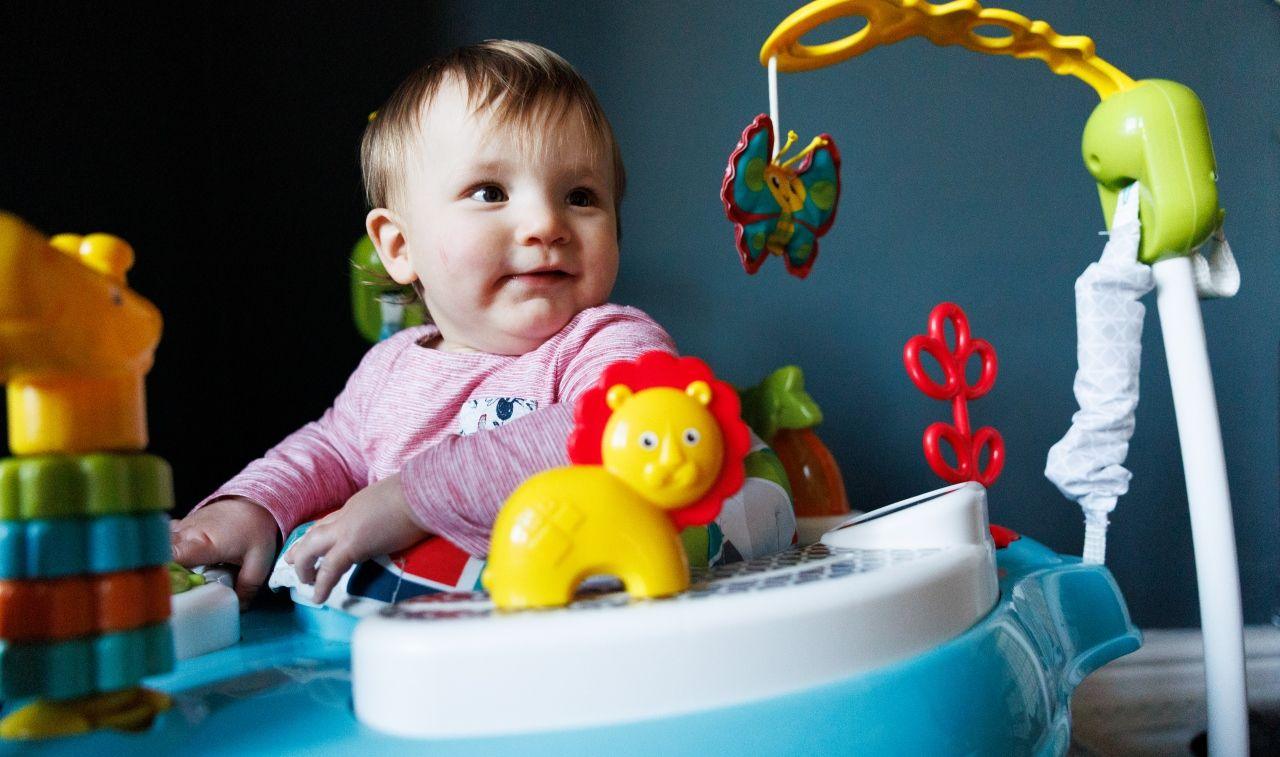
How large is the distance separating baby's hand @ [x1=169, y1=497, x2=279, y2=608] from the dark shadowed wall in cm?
41

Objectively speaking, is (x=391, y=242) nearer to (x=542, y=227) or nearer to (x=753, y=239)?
(x=542, y=227)

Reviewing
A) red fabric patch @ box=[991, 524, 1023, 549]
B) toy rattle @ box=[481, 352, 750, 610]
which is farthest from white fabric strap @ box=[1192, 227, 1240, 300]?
toy rattle @ box=[481, 352, 750, 610]

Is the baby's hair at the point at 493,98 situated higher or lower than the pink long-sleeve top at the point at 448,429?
higher

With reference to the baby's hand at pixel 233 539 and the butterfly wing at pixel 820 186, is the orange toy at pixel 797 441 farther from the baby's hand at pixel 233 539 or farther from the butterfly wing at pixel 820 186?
the baby's hand at pixel 233 539

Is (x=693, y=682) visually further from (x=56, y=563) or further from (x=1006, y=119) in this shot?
(x=1006, y=119)

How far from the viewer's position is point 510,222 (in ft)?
2.54

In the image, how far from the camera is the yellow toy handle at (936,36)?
785 mm

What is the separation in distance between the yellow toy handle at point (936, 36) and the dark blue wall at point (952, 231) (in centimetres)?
35

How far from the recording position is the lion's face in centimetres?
46

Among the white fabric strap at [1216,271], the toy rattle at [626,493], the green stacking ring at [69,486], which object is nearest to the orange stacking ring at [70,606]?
the green stacking ring at [69,486]

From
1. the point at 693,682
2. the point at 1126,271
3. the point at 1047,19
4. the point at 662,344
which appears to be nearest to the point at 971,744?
the point at 693,682

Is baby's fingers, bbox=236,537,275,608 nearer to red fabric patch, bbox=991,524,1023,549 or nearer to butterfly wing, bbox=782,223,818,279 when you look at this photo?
butterfly wing, bbox=782,223,818,279

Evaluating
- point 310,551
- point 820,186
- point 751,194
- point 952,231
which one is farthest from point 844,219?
point 310,551

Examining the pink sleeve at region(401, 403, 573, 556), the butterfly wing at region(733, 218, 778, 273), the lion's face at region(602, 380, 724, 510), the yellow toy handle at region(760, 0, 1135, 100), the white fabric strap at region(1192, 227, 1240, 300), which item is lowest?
the pink sleeve at region(401, 403, 573, 556)
